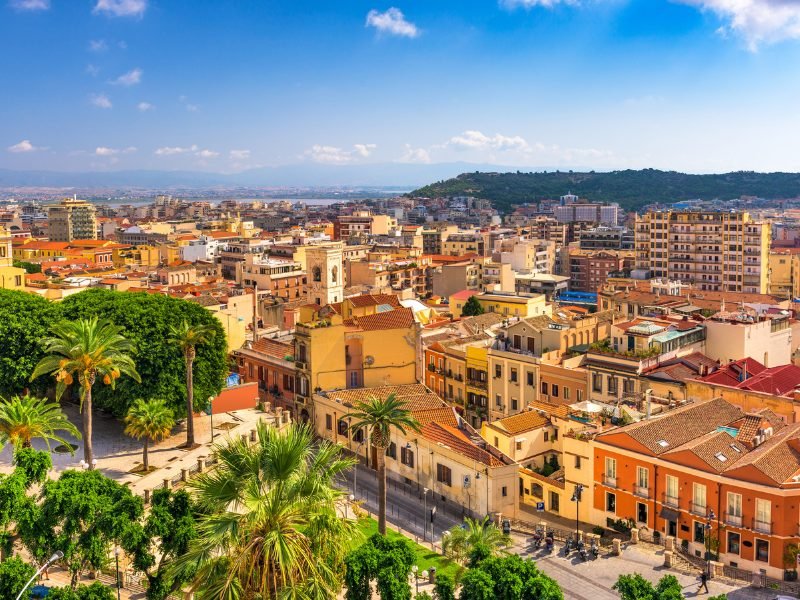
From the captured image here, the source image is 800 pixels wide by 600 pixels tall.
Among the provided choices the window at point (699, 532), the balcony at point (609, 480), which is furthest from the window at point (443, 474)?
the window at point (699, 532)

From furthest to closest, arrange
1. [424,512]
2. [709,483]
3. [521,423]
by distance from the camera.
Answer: [521,423] → [424,512] → [709,483]

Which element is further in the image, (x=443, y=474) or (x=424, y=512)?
(x=443, y=474)

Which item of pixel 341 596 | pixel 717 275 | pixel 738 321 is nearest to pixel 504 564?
pixel 341 596

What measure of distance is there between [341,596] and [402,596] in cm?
499

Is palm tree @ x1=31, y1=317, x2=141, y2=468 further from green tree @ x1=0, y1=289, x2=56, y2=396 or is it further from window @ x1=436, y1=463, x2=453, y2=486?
window @ x1=436, y1=463, x2=453, y2=486

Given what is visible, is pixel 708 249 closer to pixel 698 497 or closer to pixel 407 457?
pixel 407 457

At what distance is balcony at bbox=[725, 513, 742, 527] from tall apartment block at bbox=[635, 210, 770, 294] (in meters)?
83.0

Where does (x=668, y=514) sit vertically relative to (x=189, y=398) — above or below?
below

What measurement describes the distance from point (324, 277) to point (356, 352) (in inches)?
1169

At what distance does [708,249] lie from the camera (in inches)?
4525

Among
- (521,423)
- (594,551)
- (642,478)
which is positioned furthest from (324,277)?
(594,551)

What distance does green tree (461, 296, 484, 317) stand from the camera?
268 ft

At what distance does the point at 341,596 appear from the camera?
2812 cm

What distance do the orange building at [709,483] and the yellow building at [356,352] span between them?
17590 millimetres
